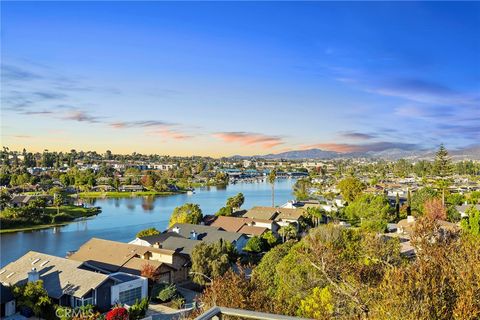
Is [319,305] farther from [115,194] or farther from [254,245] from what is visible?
[115,194]

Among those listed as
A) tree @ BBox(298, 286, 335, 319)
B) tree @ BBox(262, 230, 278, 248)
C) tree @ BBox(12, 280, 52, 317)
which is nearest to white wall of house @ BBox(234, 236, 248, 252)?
tree @ BBox(262, 230, 278, 248)

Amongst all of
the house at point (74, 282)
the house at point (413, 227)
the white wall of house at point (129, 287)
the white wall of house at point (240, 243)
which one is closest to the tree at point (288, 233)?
the white wall of house at point (240, 243)

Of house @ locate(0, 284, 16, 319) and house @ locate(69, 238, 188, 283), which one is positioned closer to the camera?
house @ locate(0, 284, 16, 319)

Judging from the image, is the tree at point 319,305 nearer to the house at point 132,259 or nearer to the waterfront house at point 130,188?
the house at point 132,259

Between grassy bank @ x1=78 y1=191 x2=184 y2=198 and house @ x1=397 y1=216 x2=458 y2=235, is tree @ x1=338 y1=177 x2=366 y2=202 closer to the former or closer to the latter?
house @ x1=397 y1=216 x2=458 y2=235

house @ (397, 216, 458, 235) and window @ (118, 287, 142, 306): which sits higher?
house @ (397, 216, 458, 235)
